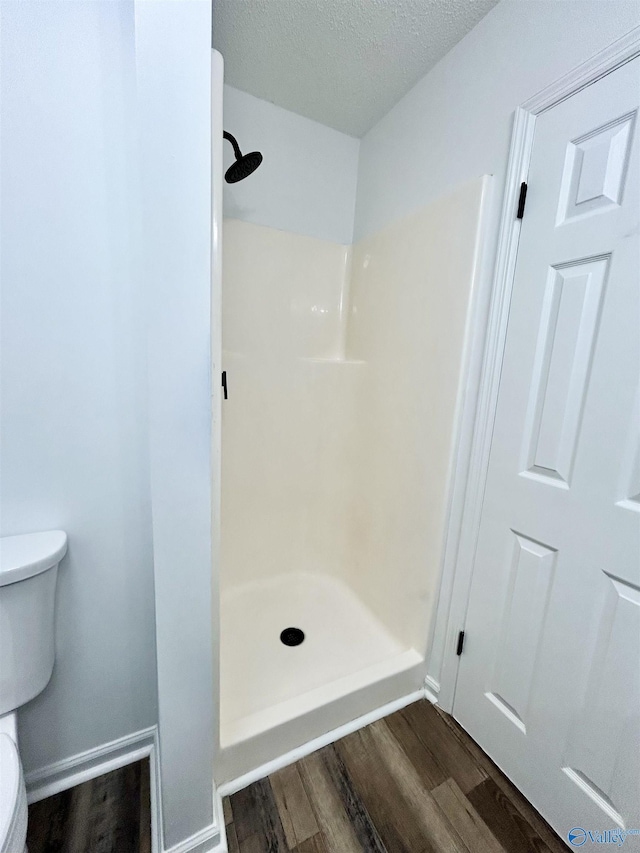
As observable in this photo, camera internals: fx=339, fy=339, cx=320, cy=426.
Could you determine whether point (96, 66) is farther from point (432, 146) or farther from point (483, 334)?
point (483, 334)

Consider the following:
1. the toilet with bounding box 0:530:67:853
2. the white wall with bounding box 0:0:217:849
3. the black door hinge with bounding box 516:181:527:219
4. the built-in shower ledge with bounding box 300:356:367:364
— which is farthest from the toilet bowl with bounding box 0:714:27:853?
the black door hinge with bounding box 516:181:527:219

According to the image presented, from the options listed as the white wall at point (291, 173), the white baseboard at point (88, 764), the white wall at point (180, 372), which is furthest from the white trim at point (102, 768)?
the white wall at point (291, 173)

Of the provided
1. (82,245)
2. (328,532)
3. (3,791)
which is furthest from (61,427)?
(328,532)

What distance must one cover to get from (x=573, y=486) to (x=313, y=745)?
1.16m

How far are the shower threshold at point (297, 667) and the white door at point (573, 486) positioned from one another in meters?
0.41

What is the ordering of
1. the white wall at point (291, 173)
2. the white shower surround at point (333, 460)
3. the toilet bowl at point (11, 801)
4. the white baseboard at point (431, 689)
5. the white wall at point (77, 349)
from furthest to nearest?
the white wall at point (291, 173) < the white baseboard at point (431, 689) < the white shower surround at point (333, 460) < the white wall at point (77, 349) < the toilet bowl at point (11, 801)

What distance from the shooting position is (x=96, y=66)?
0.75 metres

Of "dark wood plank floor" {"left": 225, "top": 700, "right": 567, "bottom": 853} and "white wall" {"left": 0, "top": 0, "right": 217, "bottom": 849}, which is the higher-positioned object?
"white wall" {"left": 0, "top": 0, "right": 217, "bottom": 849}

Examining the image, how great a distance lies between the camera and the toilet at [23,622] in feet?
2.43

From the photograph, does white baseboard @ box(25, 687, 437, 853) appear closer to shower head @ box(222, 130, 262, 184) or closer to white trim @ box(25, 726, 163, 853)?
white trim @ box(25, 726, 163, 853)

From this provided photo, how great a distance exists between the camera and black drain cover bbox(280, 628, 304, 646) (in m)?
1.47

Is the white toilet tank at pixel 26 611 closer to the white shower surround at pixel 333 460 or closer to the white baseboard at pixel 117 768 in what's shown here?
the white baseboard at pixel 117 768

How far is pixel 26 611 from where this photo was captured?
789mm

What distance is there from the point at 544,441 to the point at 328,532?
1.22m
